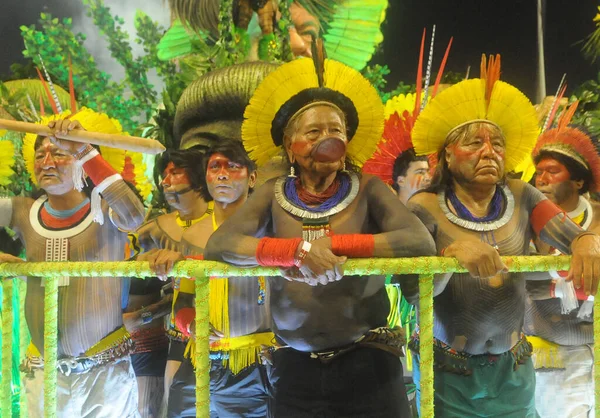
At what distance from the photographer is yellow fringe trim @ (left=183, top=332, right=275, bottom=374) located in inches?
111

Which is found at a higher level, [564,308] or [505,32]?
[505,32]

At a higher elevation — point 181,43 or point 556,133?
point 181,43

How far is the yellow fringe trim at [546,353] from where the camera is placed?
3.07 m

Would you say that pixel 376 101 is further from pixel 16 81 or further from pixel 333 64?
pixel 16 81

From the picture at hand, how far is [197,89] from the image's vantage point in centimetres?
494

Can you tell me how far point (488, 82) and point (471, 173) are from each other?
398 mm

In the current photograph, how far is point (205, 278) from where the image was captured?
6.90 ft

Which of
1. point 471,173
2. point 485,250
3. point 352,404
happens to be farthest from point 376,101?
point 352,404

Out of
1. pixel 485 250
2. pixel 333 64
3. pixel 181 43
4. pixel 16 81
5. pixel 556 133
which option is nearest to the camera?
pixel 485 250

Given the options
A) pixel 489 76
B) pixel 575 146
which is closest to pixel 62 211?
pixel 489 76

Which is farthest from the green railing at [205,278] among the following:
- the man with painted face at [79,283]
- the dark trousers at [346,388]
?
the man with painted face at [79,283]

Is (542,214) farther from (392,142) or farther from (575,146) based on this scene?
(392,142)

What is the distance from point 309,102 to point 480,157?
2.32ft

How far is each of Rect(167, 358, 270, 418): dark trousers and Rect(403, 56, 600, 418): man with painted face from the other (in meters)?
0.76
